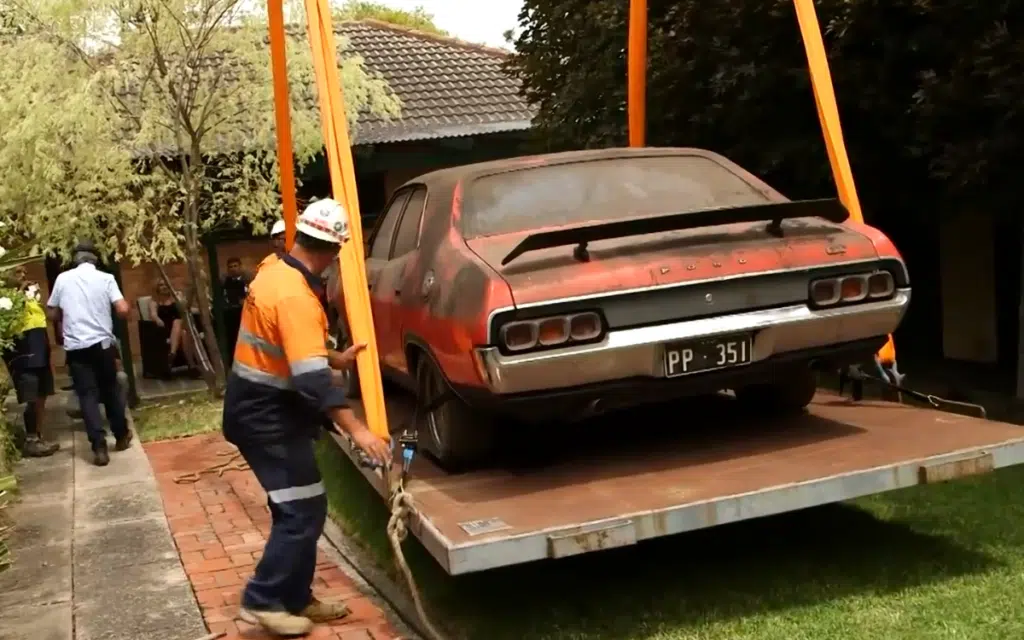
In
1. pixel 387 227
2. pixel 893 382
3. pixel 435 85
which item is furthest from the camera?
pixel 435 85

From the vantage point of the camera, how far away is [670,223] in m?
4.29

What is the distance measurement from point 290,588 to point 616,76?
573 cm

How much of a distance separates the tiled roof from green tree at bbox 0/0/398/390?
3099 millimetres

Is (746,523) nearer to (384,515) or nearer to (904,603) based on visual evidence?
(904,603)

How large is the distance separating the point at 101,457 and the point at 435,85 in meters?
10.4

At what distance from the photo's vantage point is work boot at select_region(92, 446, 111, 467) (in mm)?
8531

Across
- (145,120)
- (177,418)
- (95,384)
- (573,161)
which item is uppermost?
(145,120)

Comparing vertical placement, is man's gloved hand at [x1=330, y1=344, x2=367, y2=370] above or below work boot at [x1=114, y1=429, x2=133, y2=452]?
above

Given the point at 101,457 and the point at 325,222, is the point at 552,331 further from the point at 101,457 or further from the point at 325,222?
the point at 101,457

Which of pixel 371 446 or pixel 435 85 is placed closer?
pixel 371 446

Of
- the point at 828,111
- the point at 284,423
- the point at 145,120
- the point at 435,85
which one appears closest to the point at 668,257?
the point at 828,111

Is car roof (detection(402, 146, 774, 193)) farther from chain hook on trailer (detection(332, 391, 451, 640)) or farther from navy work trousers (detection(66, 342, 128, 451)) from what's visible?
navy work trousers (detection(66, 342, 128, 451))

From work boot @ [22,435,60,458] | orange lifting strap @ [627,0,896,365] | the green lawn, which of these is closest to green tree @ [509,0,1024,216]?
orange lifting strap @ [627,0,896,365]

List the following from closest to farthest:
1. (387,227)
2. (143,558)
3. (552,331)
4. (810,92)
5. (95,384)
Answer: (552,331)
(143,558)
(387,227)
(810,92)
(95,384)
